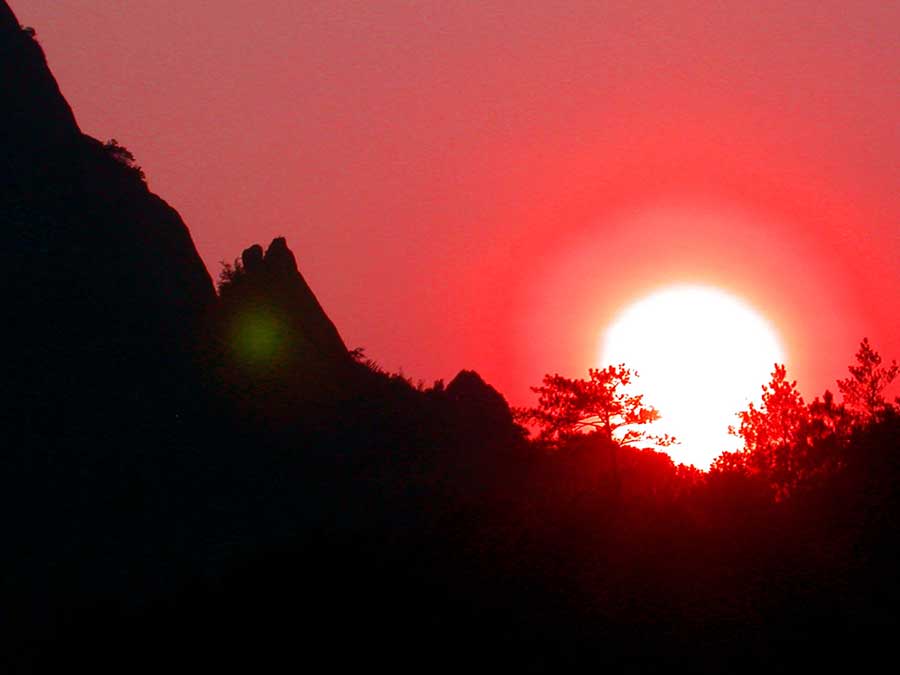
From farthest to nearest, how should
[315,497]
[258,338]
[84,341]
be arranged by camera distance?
[258,338] < [84,341] < [315,497]

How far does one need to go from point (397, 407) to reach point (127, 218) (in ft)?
63.1

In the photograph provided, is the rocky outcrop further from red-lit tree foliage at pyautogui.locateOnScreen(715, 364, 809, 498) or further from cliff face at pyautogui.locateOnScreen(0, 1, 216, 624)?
red-lit tree foliage at pyautogui.locateOnScreen(715, 364, 809, 498)

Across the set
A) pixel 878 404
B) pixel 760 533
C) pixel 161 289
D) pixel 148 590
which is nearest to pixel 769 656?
pixel 760 533

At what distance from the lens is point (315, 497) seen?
2862 inches

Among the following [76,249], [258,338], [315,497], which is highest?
[258,338]

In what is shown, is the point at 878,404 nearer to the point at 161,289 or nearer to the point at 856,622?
the point at 856,622

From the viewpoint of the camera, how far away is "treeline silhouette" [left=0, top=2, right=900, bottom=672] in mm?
56094

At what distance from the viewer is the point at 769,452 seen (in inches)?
3260

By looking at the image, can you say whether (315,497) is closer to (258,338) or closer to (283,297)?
(258,338)

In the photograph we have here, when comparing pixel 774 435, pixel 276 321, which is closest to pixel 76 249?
pixel 276 321

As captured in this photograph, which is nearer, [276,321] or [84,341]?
[84,341]

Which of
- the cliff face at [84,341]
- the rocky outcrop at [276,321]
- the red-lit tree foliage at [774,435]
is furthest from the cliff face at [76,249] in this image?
the red-lit tree foliage at [774,435]

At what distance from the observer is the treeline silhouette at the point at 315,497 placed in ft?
184

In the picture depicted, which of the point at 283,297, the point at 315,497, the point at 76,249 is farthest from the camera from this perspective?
the point at 283,297
